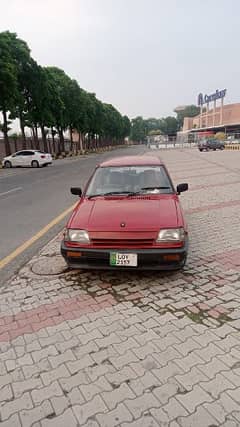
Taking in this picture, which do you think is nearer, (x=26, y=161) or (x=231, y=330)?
(x=231, y=330)

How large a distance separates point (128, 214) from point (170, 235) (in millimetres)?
575

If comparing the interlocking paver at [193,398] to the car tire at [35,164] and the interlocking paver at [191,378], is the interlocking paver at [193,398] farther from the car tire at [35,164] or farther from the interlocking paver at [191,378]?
the car tire at [35,164]

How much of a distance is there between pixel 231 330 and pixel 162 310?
69 centimetres

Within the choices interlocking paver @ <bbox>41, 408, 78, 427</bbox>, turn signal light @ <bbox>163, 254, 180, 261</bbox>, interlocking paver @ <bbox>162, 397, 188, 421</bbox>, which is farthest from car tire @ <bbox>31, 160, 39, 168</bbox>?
interlocking paver @ <bbox>162, 397, 188, 421</bbox>

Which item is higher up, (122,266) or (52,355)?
(122,266)

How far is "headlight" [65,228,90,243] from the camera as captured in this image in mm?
3730

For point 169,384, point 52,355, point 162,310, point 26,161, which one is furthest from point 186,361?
point 26,161

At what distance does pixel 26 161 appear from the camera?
26.7m

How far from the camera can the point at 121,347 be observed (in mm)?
2748

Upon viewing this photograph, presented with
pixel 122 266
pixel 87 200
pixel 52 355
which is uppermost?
pixel 87 200

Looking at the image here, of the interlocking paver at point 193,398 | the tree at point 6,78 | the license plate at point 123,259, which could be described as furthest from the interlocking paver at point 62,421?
the tree at point 6,78

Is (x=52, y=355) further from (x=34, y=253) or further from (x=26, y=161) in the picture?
(x=26, y=161)

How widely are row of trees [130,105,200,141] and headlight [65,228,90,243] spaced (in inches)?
5726

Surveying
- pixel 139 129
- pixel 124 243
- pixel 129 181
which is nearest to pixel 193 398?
pixel 124 243
